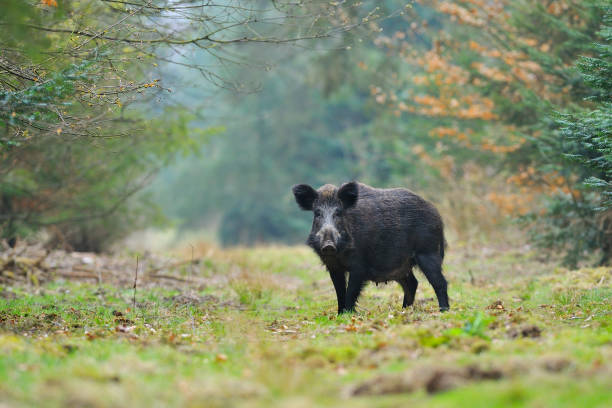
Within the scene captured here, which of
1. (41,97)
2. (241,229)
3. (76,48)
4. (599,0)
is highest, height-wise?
(599,0)

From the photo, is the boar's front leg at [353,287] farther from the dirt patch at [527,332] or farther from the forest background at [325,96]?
the forest background at [325,96]

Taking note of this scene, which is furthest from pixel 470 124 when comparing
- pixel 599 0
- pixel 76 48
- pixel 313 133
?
pixel 313 133

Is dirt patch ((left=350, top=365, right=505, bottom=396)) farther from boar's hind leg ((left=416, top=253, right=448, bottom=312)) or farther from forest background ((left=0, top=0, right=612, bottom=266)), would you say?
boar's hind leg ((left=416, top=253, right=448, bottom=312))

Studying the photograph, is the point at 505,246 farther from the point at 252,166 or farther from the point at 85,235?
the point at 252,166

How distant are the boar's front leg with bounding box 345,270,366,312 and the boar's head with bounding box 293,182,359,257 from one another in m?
0.40

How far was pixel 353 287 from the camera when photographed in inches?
352

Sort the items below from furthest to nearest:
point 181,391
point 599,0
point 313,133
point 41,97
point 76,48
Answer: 1. point 313,133
2. point 599,0
3. point 76,48
4. point 41,97
5. point 181,391

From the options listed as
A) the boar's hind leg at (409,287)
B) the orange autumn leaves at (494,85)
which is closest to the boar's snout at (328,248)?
the boar's hind leg at (409,287)

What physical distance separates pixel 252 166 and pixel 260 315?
1269 inches

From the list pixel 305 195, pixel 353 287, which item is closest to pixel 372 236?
pixel 353 287

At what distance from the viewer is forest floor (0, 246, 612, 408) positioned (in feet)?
13.6

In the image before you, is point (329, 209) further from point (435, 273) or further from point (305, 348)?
point (305, 348)

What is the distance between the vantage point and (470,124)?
19812 mm

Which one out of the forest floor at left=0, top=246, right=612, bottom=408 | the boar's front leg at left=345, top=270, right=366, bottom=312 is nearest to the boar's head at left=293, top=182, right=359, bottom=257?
the boar's front leg at left=345, top=270, right=366, bottom=312
